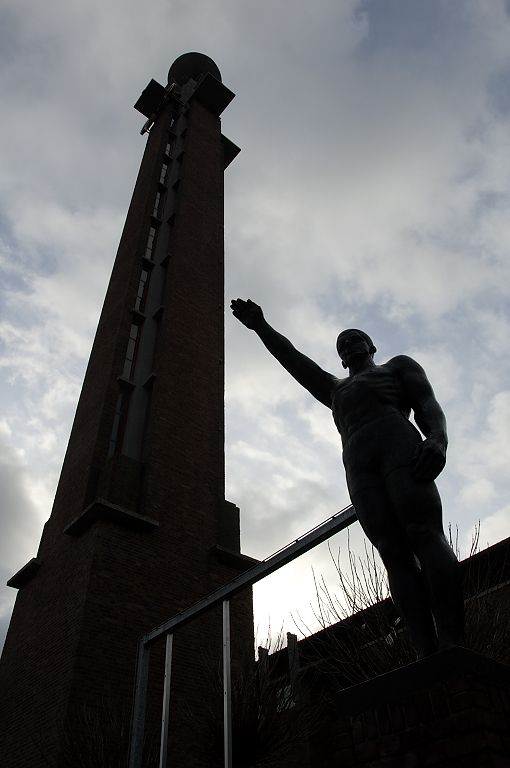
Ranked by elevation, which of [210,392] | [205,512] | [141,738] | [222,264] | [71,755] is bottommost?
[141,738]

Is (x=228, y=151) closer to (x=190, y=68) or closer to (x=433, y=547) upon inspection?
(x=190, y=68)

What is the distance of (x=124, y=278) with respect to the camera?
679 inches

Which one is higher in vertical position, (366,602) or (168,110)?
(168,110)

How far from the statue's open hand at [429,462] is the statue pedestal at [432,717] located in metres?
0.86

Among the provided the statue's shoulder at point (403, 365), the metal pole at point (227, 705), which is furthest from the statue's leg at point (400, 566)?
the metal pole at point (227, 705)

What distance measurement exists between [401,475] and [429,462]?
174 millimetres

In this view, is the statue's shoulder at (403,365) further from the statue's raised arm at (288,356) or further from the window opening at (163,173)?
the window opening at (163,173)

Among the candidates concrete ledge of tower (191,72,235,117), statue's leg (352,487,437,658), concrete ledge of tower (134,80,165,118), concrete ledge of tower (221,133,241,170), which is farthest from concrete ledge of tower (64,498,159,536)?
concrete ledge of tower (134,80,165,118)

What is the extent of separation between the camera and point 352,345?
14.4 ft

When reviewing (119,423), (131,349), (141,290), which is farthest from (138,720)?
(141,290)

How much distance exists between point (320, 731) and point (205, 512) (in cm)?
440

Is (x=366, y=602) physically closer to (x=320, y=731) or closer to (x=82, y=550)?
(x=320, y=731)

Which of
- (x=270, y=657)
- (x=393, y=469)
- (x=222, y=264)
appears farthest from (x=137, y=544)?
Result: (x=222, y=264)

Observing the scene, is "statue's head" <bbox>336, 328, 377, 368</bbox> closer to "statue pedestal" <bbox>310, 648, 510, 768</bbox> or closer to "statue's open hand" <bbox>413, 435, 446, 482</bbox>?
"statue's open hand" <bbox>413, 435, 446, 482</bbox>
